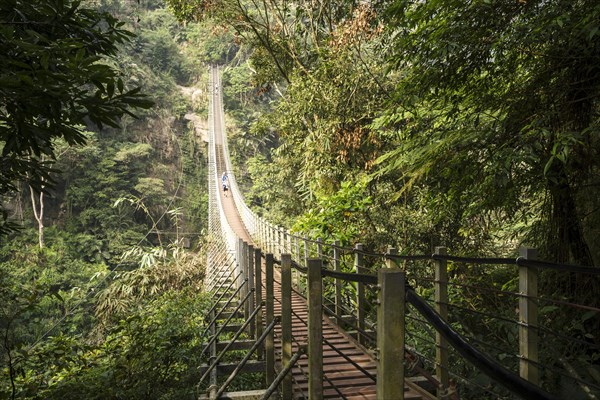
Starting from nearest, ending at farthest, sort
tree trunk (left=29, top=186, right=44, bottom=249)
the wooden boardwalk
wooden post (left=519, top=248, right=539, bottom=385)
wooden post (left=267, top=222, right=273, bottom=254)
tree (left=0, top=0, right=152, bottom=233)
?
wooden post (left=519, top=248, right=539, bottom=385), tree (left=0, top=0, right=152, bottom=233), the wooden boardwalk, wooden post (left=267, top=222, right=273, bottom=254), tree trunk (left=29, top=186, right=44, bottom=249)

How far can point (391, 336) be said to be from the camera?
4.99 feet

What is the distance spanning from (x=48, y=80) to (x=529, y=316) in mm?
2702

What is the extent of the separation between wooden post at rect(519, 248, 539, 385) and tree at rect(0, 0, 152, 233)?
2.27m

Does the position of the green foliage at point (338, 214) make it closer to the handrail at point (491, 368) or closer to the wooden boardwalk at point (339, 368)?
the wooden boardwalk at point (339, 368)

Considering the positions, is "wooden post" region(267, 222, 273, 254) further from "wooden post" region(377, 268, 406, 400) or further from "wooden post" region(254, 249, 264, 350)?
"wooden post" region(377, 268, 406, 400)

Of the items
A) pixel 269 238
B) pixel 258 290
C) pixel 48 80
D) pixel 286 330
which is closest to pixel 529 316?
pixel 286 330

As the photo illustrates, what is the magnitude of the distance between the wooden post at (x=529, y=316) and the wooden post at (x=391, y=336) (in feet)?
4.43

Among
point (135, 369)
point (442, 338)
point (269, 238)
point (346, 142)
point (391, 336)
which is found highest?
point (346, 142)

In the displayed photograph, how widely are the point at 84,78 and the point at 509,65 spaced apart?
3425mm

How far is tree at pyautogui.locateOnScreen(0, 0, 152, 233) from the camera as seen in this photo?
278 cm

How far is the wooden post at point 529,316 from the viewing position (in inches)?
104

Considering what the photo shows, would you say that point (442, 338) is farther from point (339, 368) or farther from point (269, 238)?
point (269, 238)

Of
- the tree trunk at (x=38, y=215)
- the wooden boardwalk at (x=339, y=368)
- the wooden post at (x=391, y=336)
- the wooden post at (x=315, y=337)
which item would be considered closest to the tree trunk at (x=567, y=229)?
the wooden boardwalk at (x=339, y=368)

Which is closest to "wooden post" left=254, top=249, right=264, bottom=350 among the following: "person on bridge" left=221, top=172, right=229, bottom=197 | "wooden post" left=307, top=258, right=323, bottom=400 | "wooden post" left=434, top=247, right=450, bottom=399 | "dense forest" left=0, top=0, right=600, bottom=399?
"dense forest" left=0, top=0, right=600, bottom=399
